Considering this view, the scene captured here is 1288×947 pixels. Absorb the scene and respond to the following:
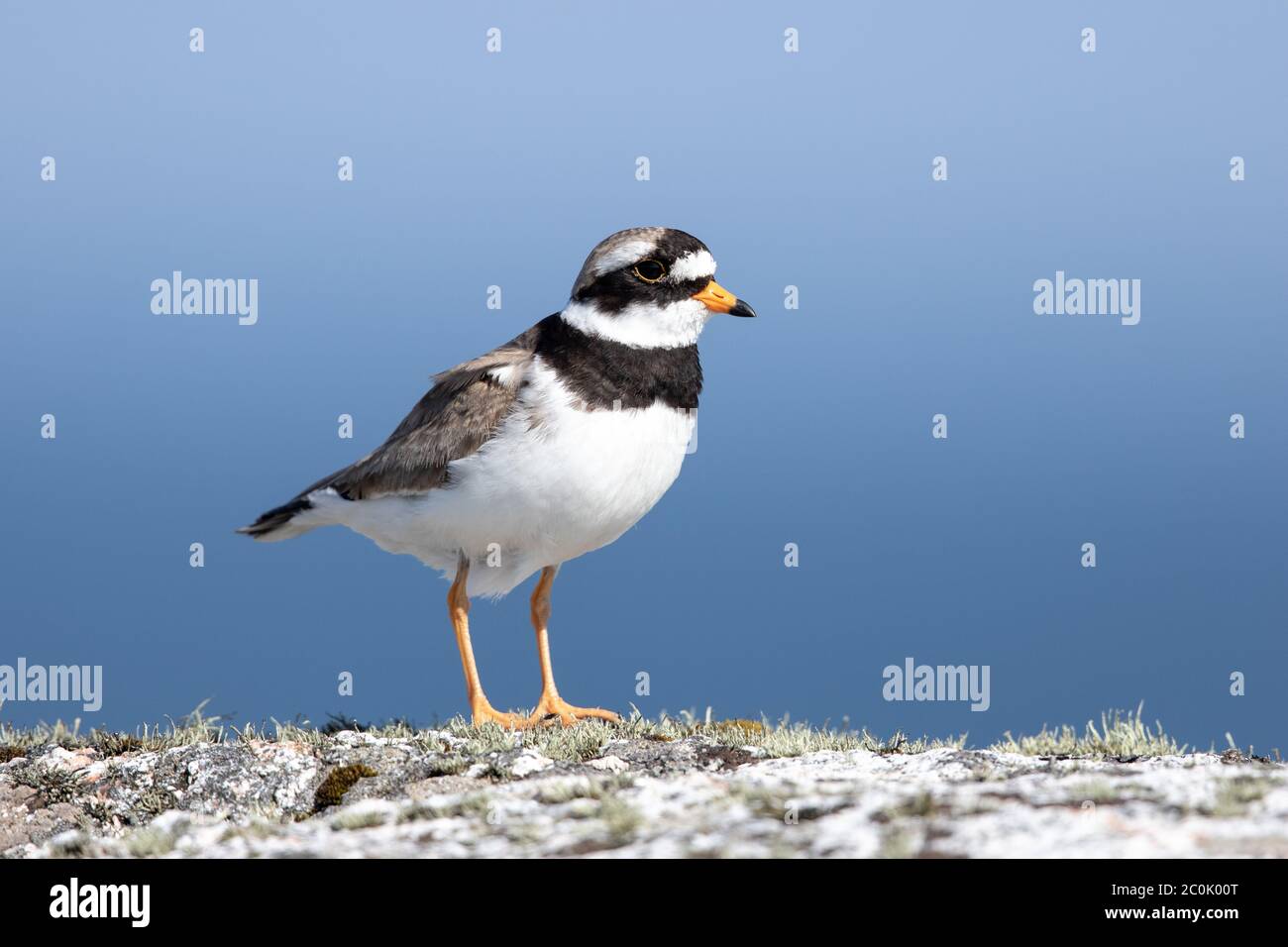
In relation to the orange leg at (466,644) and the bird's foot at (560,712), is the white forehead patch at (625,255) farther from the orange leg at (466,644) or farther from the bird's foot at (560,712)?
the bird's foot at (560,712)

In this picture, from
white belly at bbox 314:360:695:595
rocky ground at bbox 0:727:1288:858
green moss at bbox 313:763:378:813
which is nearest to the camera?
rocky ground at bbox 0:727:1288:858

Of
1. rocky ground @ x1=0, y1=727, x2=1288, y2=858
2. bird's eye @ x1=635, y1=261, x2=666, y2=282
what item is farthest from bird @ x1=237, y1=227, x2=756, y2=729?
rocky ground @ x1=0, y1=727, x2=1288, y2=858

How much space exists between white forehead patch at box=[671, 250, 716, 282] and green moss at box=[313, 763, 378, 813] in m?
4.30

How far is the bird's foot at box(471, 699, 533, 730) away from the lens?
10.3 m

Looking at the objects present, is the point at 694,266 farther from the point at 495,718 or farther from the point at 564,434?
the point at 495,718

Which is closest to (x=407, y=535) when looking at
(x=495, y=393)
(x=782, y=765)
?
(x=495, y=393)

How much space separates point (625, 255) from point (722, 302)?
2.73 ft

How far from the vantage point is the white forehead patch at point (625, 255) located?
10.1 m

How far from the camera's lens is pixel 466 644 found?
10.9 metres

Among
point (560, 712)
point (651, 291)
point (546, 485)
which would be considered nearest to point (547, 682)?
point (560, 712)

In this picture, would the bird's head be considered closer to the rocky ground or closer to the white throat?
the white throat
